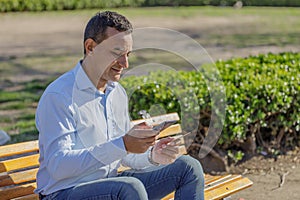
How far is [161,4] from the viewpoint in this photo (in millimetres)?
21031

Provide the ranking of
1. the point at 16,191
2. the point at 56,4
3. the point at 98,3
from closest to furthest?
the point at 16,191 → the point at 56,4 → the point at 98,3

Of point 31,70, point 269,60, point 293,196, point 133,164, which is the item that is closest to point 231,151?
point 293,196

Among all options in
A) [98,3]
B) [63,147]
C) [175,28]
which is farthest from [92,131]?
[98,3]

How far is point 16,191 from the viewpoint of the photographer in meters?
3.64

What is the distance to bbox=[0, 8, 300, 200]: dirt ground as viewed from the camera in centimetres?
525

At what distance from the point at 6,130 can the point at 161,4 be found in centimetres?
1501

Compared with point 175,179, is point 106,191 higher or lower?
higher

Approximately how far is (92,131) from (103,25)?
20.7 inches

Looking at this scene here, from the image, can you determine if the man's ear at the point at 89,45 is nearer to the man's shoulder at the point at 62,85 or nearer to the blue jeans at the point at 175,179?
the man's shoulder at the point at 62,85

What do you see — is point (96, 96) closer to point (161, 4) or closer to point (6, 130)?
point (6, 130)

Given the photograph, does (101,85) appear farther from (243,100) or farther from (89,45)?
(243,100)

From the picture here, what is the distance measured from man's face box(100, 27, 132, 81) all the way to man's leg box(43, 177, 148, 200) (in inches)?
21.5

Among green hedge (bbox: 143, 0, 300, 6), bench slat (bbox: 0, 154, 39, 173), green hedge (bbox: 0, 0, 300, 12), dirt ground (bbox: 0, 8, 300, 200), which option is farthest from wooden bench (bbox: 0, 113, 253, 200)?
green hedge (bbox: 143, 0, 300, 6)

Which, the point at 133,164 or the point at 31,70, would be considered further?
the point at 31,70
